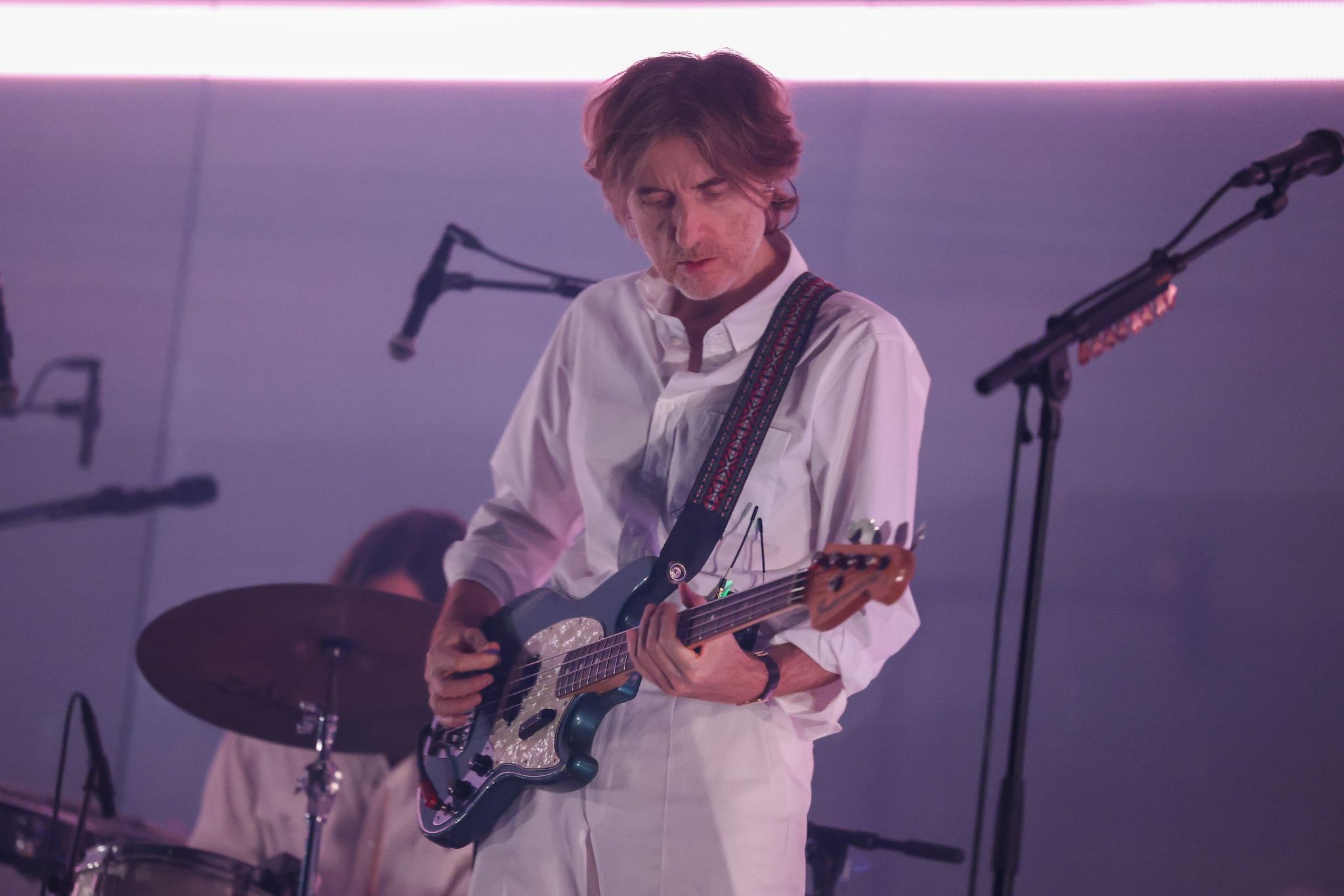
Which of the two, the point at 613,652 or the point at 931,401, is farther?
the point at 931,401

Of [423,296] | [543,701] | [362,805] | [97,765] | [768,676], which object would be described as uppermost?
[423,296]

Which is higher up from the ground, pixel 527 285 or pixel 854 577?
pixel 527 285

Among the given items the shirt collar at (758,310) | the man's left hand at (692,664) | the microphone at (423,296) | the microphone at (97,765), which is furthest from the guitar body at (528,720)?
the microphone at (423,296)

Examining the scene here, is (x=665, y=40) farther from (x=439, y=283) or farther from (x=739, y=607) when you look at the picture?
(x=739, y=607)

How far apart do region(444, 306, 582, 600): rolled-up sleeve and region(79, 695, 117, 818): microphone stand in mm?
971

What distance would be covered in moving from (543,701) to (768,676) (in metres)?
0.39

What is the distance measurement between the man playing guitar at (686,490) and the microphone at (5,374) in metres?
1.22

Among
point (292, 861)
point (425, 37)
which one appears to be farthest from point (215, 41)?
point (292, 861)

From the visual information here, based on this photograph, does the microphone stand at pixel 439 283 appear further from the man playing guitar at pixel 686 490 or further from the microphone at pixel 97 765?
the microphone at pixel 97 765

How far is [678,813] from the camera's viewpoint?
1570mm

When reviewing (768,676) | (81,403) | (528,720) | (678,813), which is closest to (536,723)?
(528,720)

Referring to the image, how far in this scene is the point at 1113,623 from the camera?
2750mm

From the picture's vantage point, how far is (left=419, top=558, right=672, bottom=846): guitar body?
1679 millimetres

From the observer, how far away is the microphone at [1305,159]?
1.66 m
